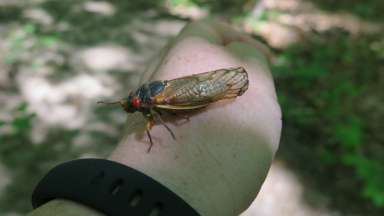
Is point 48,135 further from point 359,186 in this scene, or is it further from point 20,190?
point 359,186

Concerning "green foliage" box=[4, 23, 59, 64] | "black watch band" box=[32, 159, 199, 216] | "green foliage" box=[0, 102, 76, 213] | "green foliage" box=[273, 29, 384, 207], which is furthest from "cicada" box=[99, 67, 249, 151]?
"green foliage" box=[4, 23, 59, 64]

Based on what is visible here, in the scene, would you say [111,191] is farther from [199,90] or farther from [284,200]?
[284,200]

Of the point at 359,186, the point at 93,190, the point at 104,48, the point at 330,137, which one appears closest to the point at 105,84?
the point at 104,48

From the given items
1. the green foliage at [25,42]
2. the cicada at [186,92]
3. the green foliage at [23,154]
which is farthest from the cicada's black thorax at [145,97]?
the green foliage at [25,42]

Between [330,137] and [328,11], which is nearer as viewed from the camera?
[330,137]

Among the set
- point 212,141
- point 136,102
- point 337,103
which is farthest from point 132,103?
point 337,103

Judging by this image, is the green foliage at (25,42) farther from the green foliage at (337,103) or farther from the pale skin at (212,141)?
the pale skin at (212,141)
